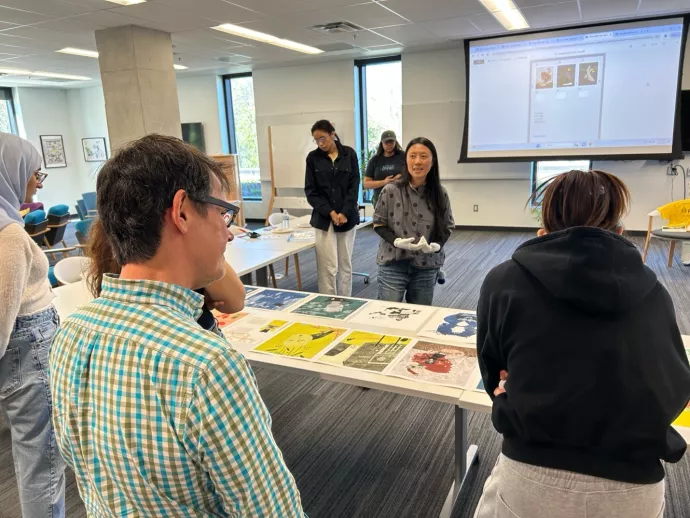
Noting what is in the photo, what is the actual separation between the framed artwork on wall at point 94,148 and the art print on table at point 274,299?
391 inches

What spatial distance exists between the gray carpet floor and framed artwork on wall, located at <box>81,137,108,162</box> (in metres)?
9.61

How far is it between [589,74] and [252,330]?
19.7ft

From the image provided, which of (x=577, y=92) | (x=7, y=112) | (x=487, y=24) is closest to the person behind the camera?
(x=487, y=24)

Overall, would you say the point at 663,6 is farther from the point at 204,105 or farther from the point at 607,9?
the point at 204,105

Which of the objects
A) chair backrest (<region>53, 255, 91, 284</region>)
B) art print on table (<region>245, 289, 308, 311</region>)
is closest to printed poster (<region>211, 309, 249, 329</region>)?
art print on table (<region>245, 289, 308, 311</region>)

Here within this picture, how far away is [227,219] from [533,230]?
24.0 feet

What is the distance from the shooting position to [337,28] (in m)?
5.68

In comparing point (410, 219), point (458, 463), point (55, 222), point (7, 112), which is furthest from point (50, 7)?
point (7, 112)

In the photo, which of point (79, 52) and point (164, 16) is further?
point (79, 52)

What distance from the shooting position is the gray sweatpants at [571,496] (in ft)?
3.22

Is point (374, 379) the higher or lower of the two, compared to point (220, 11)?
lower

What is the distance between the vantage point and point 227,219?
0.83 meters

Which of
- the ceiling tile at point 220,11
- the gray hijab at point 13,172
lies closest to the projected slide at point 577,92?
the ceiling tile at point 220,11

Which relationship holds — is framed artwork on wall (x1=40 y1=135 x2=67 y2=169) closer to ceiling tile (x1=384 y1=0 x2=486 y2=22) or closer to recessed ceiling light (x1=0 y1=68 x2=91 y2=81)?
recessed ceiling light (x1=0 y1=68 x2=91 y2=81)
